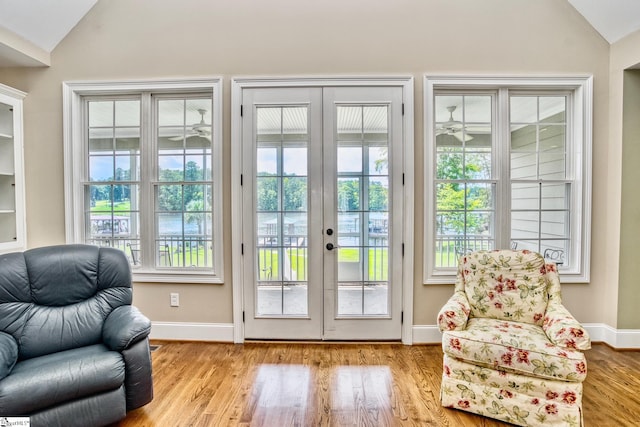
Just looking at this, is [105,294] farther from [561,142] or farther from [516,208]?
[561,142]

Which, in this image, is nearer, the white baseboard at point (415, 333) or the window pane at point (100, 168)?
Answer: the white baseboard at point (415, 333)

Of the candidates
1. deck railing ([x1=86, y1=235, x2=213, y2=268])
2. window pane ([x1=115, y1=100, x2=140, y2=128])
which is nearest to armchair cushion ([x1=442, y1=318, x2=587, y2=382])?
deck railing ([x1=86, y1=235, x2=213, y2=268])

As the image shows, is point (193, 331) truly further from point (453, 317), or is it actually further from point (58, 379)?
point (453, 317)

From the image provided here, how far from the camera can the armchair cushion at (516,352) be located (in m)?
1.70

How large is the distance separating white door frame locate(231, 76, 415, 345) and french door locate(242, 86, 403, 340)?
0.05 meters

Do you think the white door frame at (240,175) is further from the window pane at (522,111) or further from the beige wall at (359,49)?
the window pane at (522,111)

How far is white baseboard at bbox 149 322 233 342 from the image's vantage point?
289 cm

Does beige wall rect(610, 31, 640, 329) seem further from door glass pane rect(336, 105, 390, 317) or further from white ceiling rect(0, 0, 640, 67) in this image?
door glass pane rect(336, 105, 390, 317)

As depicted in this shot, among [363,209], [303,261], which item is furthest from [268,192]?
[363,209]

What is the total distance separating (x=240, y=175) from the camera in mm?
2836

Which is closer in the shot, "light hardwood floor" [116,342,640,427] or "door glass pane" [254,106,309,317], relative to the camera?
"light hardwood floor" [116,342,640,427]

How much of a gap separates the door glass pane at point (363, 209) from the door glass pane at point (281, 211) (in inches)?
13.4

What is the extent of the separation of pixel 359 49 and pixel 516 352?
2635mm

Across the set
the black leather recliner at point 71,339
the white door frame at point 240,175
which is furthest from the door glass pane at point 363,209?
the black leather recliner at point 71,339
